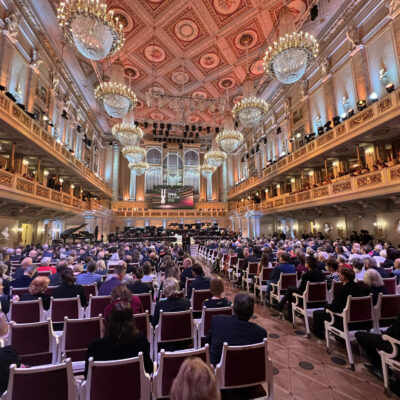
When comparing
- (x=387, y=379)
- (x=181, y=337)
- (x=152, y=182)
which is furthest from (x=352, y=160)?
(x=152, y=182)

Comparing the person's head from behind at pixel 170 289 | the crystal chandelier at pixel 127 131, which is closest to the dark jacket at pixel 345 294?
the person's head from behind at pixel 170 289

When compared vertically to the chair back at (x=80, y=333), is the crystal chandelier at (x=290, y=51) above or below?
above

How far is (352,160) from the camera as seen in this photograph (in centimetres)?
1477

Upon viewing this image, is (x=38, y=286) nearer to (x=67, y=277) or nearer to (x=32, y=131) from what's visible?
(x=67, y=277)

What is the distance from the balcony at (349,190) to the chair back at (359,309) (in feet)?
24.5

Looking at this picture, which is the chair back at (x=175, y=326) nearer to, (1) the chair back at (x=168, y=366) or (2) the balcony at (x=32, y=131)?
(1) the chair back at (x=168, y=366)

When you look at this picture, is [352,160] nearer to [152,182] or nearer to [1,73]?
[1,73]

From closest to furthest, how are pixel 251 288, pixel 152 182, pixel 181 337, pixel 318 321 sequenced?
pixel 181 337
pixel 318 321
pixel 251 288
pixel 152 182

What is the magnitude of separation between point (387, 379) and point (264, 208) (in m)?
18.6

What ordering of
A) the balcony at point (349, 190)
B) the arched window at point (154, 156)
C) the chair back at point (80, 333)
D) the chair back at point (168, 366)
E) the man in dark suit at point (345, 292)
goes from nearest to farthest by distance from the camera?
the chair back at point (168, 366) < the chair back at point (80, 333) < the man in dark suit at point (345, 292) < the balcony at point (349, 190) < the arched window at point (154, 156)

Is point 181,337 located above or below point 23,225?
below

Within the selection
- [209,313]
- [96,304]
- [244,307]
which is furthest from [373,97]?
[96,304]

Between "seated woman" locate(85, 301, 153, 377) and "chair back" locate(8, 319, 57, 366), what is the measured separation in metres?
0.92

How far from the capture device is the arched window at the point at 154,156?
31.9 metres
